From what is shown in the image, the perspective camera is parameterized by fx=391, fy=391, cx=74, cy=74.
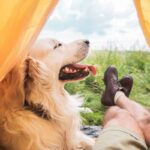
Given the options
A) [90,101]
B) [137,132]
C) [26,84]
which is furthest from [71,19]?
[137,132]

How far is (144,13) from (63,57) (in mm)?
335

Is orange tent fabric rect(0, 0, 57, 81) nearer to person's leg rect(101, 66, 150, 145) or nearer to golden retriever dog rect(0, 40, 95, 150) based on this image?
golden retriever dog rect(0, 40, 95, 150)

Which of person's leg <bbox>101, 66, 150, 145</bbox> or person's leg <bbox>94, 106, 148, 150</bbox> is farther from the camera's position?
person's leg <bbox>101, 66, 150, 145</bbox>

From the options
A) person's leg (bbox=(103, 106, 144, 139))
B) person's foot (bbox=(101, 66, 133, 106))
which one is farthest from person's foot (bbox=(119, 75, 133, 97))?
person's leg (bbox=(103, 106, 144, 139))

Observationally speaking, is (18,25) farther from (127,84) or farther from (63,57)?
(127,84)

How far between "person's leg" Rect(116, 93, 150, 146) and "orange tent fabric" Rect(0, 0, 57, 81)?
0.50m

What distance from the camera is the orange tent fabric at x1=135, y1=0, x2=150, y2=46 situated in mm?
1199

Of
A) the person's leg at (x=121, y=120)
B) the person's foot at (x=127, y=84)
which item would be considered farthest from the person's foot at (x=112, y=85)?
the person's leg at (x=121, y=120)

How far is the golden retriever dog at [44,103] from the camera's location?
1.21 m

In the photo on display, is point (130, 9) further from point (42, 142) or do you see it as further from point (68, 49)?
point (42, 142)

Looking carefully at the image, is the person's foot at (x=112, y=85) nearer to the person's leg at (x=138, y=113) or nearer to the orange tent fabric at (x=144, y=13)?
the person's leg at (x=138, y=113)

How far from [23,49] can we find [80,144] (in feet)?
1.33

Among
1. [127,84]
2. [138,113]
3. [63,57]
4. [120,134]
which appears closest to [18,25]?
[63,57]

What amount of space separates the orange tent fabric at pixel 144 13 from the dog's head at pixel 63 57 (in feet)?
0.84
